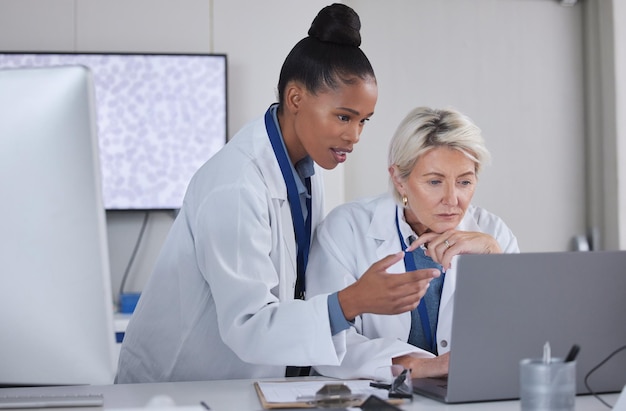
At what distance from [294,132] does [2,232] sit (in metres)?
1.03

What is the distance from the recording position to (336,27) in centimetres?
192

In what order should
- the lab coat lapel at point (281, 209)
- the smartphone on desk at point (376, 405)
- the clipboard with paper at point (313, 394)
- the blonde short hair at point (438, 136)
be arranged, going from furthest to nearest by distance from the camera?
the blonde short hair at point (438, 136)
the lab coat lapel at point (281, 209)
the clipboard with paper at point (313, 394)
the smartphone on desk at point (376, 405)

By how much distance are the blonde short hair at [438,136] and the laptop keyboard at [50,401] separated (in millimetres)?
1064

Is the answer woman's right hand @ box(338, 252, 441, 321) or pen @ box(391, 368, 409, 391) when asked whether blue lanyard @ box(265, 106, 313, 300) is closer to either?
woman's right hand @ box(338, 252, 441, 321)

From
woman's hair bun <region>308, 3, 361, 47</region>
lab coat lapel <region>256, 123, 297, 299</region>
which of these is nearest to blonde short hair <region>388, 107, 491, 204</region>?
woman's hair bun <region>308, 3, 361, 47</region>

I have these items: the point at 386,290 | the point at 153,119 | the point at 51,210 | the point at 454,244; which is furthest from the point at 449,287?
the point at 153,119

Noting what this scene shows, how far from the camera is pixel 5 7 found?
11.4ft

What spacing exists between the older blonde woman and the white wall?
4.77 feet

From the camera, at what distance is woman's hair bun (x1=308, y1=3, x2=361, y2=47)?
1.93 m

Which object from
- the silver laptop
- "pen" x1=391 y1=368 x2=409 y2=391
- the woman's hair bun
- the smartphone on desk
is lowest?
"pen" x1=391 y1=368 x2=409 y2=391

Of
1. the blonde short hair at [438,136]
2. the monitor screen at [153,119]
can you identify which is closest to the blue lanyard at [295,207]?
the blonde short hair at [438,136]

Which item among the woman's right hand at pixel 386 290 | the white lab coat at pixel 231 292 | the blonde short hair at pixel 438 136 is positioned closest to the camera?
the woman's right hand at pixel 386 290

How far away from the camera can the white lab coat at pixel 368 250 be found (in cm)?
193

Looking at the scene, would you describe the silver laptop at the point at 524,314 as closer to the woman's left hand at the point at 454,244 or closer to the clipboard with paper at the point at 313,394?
the clipboard with paper at the point at 313,394
